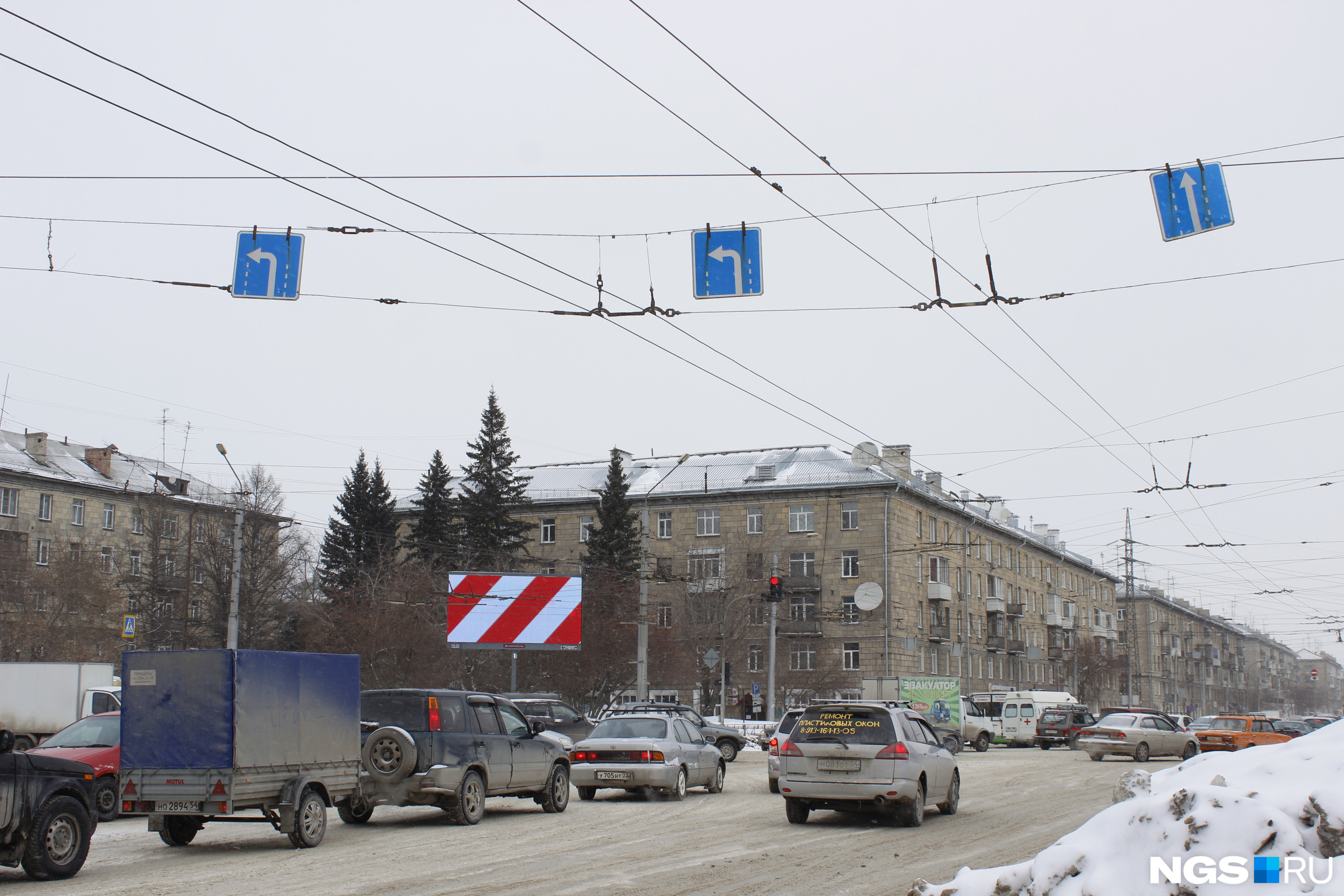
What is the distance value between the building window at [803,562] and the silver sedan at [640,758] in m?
49.7

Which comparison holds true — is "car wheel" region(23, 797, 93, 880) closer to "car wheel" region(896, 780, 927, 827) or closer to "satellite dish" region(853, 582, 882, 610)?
"car wheel" region(896, 780, 927, 827)

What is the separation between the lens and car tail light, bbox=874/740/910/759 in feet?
51.1

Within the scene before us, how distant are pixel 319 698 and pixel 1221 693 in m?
147

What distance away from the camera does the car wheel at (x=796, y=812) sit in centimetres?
1605

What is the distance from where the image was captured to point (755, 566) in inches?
2660

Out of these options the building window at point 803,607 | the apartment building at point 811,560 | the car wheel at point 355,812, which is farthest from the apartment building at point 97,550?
the car wheel at point 355,812

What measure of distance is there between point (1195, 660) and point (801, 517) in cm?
7390

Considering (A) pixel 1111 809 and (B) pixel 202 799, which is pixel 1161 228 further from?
(B) pixel 202 799

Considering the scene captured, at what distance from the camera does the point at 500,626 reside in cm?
4562

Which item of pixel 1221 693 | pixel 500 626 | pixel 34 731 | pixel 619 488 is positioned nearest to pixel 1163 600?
pixel 1221 693

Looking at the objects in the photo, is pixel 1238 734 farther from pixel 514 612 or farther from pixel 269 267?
pixel 269 267

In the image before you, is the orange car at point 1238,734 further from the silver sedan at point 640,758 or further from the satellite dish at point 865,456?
the silver sedan at point 640,758

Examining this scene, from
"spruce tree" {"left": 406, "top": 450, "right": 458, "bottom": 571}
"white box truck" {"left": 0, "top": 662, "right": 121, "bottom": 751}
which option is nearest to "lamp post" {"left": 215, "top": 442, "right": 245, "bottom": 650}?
"white box truck" {"left": 0, "top": 662, "right": 121, "bottom": 751}

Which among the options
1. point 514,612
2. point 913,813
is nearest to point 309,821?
point 913,813
